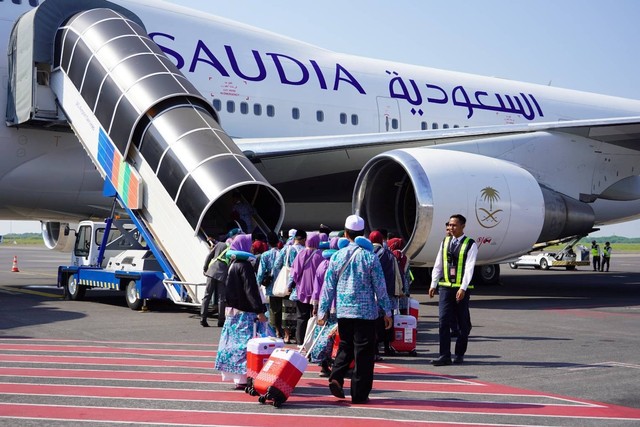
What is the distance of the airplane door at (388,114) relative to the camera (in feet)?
57.7

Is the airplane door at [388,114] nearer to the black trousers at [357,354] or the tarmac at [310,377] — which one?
the tarmac at [310,377]

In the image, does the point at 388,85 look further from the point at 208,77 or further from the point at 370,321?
the point at 370,321

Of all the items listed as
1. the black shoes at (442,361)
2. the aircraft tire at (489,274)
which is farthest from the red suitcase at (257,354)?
the aircraft tire at (489,274)

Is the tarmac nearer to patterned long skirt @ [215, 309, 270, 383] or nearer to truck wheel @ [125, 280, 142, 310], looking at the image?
patterned long skirt @ [215, 309, 270, 383]

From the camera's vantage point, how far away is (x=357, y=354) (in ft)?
20.6

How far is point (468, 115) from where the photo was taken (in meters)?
19.1

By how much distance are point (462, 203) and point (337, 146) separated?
8.23 feet

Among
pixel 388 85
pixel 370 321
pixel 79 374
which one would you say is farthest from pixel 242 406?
pixel 388 85

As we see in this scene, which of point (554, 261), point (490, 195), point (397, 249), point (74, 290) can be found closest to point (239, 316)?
point (397, 249)

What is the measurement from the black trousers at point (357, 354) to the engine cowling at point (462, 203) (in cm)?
656

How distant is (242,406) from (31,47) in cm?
910

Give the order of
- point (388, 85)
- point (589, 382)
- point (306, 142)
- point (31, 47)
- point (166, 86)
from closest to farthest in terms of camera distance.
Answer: point (589, 382) → point (166, 86) → point (31, 47) → point (306, 142) → point (388, 85)

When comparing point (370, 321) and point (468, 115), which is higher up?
point (468, 115)

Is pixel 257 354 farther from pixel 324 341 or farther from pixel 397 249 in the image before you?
pixel 397 249
